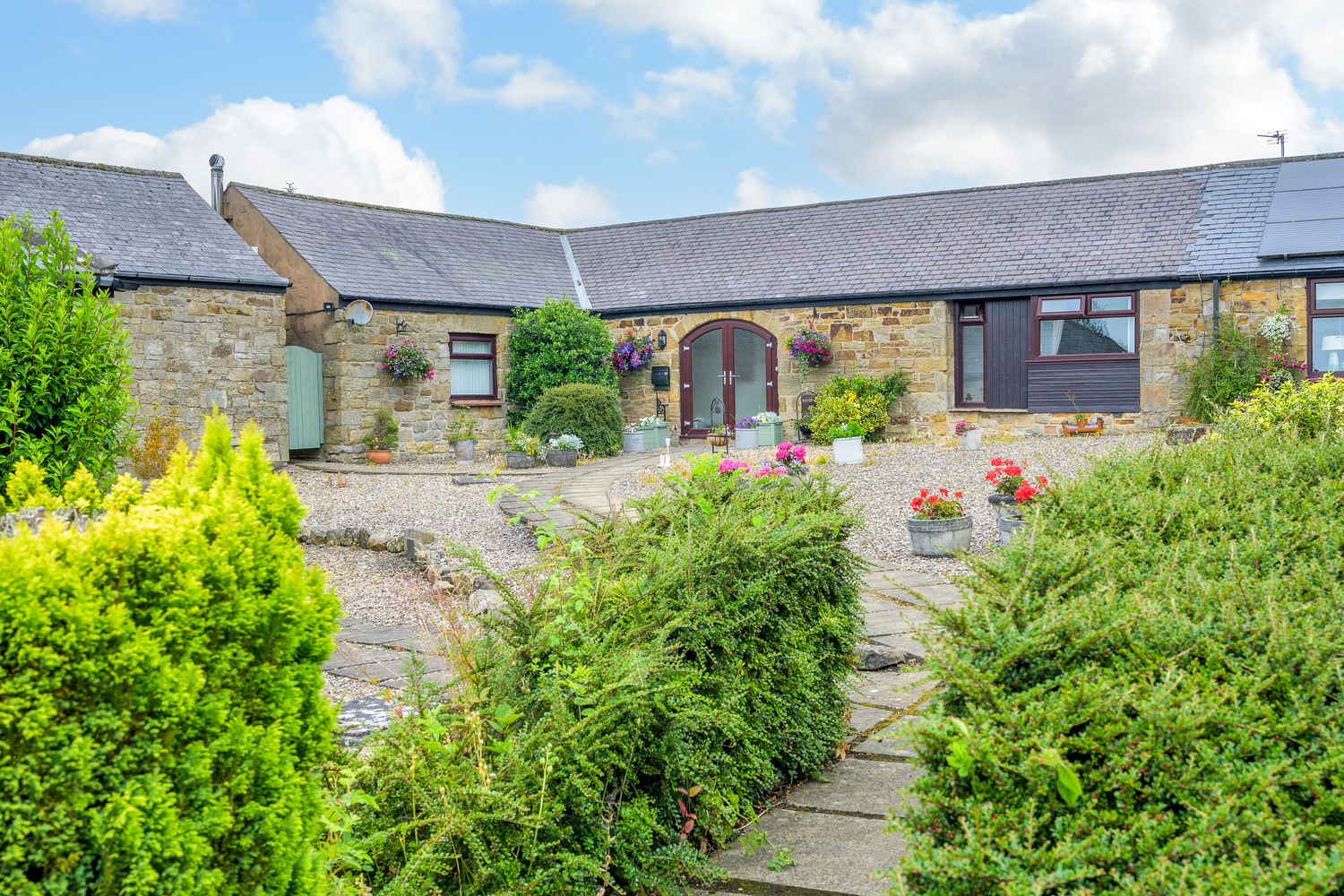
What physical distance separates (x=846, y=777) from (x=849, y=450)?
9.58 m

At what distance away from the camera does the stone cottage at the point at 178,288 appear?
12.7m

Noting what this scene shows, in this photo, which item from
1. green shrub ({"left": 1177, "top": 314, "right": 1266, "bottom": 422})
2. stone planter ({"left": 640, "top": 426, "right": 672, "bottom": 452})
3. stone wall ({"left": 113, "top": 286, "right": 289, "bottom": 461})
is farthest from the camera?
stone planter ({"left": 640, "top": 426, "right": 672, "bottom": 452})

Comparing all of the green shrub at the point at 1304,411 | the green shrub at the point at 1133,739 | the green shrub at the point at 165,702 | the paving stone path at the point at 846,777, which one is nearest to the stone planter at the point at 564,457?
the paving stone path at the point at 846,777

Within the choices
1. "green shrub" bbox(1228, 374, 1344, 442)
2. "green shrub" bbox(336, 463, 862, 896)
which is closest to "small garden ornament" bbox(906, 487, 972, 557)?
"green shrub" bbox(1228, 374, 1344, 442)

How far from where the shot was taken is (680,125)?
2202cm

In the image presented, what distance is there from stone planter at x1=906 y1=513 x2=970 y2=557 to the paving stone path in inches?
59.9

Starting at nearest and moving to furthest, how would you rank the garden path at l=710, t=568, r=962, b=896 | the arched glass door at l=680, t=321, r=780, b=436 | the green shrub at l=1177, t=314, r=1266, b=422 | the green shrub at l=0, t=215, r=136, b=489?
the garden path at l=710, t=568, r=962, b=896 → the green shrub at l=0, t=215, r=136, b=489 → the green shrub at l=1177, t=314, r=1266, b=422 → the arched glass door at l=680, t=321, r=780, b=436

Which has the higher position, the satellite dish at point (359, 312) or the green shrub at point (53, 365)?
the satellite dish at point (359, 312)

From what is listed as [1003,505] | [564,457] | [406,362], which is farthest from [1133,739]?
[406,362]

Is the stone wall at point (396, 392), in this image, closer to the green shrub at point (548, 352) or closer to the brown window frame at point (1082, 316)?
the green shrub at point (548, 352)

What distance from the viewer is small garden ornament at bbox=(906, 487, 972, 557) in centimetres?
723

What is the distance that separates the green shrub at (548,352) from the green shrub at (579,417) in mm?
1171

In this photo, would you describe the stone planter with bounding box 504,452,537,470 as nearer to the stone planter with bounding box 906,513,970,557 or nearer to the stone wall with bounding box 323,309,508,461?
the stone wall with bounding box 323,309,508,461

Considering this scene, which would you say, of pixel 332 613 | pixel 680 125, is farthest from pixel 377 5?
pixel 332 613
